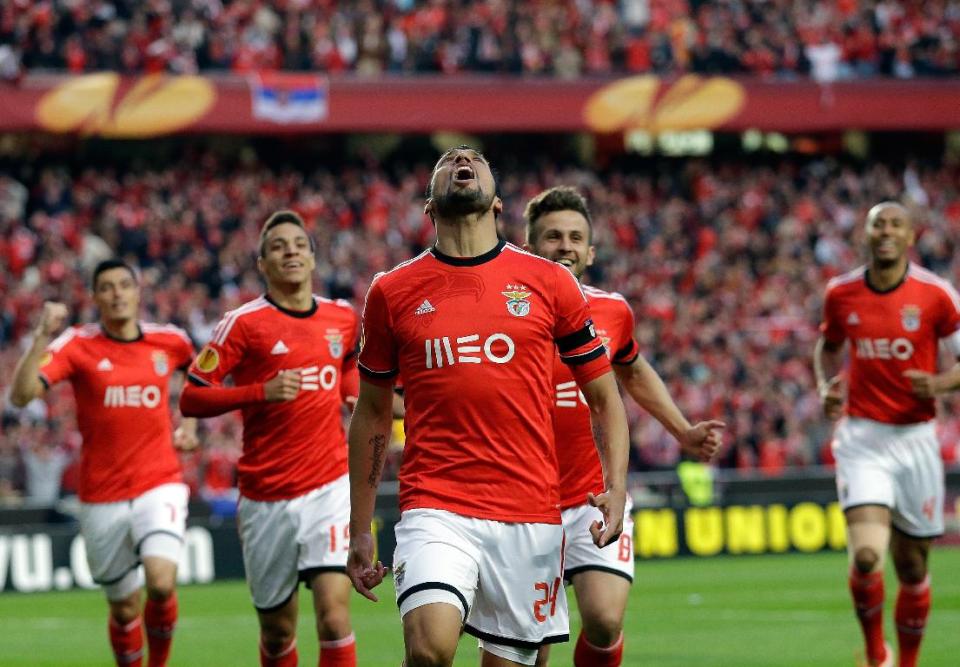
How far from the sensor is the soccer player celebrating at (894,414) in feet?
33.7

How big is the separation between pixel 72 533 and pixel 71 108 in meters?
12.7

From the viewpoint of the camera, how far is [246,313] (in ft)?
30.4

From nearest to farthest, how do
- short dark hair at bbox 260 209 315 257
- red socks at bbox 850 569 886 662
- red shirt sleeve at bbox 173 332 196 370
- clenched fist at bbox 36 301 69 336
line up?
short dark hair at bbox 260 209 315 257
clenched fist at bbox 36 301 69 336
red socks at bbox 850 569 886 662
red shirt sleeve at bbox 173 332 196 370

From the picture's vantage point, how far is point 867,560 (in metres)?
9.98

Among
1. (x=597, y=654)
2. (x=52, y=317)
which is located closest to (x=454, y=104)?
(x=52, y=317)

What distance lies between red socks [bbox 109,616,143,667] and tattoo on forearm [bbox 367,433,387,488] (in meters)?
4.37

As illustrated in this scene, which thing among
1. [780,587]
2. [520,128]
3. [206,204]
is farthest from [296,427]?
[520,128]

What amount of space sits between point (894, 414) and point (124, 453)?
4747 millimetres

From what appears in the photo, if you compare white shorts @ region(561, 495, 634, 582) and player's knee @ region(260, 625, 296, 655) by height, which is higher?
white shorts @ region(561, 495, 634, 582)

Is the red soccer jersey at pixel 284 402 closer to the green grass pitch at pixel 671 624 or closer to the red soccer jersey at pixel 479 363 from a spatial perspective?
the red soccer jersey at pixel 479 363

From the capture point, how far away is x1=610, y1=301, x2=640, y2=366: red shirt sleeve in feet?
26.9

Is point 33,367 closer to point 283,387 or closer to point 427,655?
point 283,387

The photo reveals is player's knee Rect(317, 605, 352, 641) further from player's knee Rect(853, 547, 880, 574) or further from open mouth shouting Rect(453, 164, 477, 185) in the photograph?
open mouth shouting Rect(453, 164, 477, 185)

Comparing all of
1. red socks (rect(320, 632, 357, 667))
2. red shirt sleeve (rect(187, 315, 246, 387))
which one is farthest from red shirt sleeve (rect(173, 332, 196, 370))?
red socks (rect(320, 632, 357, 667))
